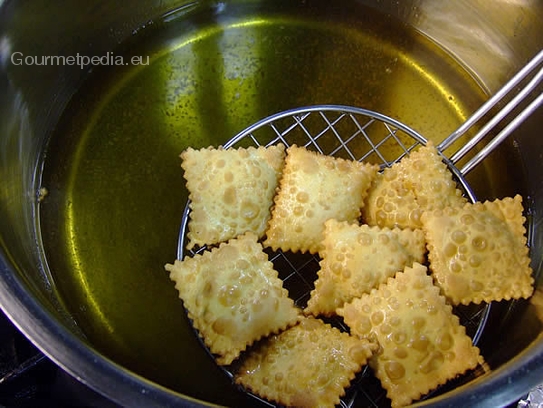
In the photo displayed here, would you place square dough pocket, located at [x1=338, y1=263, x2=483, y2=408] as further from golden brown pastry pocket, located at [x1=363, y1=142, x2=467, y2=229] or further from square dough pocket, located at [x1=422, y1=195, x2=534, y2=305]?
golden brown pastry pocket, located at [x1=363, y1=142, x2=467, y2=229]

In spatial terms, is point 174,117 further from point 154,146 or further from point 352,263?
point 352,263

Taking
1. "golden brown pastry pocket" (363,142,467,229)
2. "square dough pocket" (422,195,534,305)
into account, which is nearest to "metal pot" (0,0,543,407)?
"square dough pocket" (422,195,534,305)

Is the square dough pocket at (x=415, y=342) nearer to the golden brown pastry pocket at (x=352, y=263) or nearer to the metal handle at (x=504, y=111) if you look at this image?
the golden brown pastry pocket at (x=352, y=263)

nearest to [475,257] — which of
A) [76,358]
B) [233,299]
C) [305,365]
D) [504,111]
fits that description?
[504,111]

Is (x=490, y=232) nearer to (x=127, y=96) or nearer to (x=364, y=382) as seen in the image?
(x=364, y=382)

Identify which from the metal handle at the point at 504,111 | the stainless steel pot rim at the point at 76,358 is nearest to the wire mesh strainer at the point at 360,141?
the metal handle at the point at 504,111

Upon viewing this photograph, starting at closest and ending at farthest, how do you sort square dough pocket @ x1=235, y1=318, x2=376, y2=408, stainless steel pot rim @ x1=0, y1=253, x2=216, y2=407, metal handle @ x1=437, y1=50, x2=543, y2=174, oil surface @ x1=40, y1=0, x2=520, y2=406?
stainless steel pot rim @ x1=0, y1=253, x2=216, y2=407
square dough pocket @ x1=235, y1=318, x2=376, y2=408
metal handle @ x1=437, y1=50, x2=543, y2=174
oil surface @ x1=40, y1=0, x2=520, y2=406

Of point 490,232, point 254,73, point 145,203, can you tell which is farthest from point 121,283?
point 490,232
